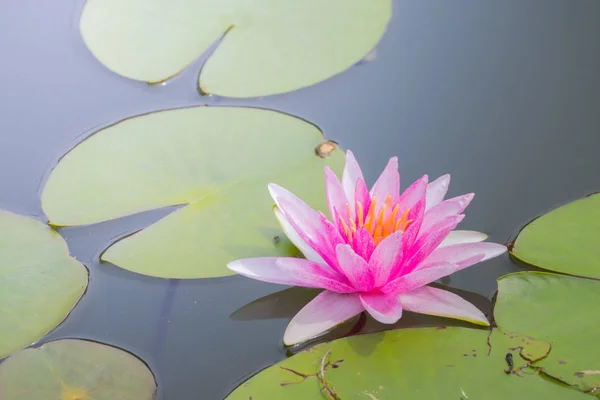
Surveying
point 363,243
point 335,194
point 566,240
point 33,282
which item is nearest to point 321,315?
point 363,243

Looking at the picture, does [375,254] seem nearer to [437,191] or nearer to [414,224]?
[414,224]

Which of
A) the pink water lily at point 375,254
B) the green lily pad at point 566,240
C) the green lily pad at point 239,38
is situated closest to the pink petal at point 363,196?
the pink water lily at point 375,254

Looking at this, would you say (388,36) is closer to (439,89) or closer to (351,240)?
(439,89)

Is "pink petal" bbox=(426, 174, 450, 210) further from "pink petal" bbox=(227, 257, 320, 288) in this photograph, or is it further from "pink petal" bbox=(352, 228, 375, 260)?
"pink petal" bbox=(227, 257, 320, 288)

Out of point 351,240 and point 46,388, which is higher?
point 351,240

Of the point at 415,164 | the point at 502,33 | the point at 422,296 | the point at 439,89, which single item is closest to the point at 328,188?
the point at 422,296

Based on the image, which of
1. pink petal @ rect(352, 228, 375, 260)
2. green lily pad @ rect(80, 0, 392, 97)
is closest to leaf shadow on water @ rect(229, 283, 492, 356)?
pink petal @ rect(352, 228, 375, 260)
